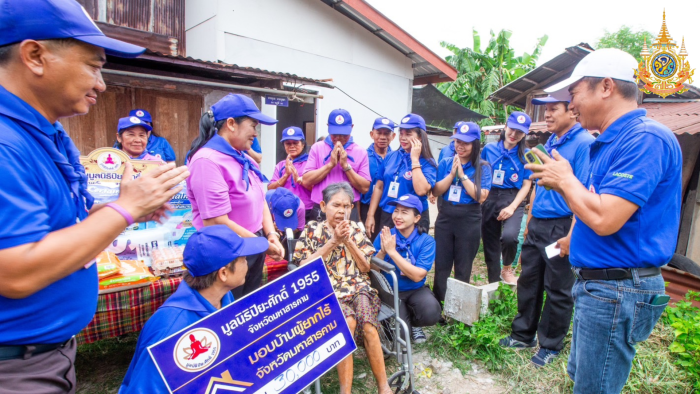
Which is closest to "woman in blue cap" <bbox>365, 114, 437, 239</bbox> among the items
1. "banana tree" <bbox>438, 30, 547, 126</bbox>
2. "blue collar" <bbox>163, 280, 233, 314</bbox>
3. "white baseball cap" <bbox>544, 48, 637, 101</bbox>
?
"white baseball cap" <bbox>544, 48, 637, 101</bbox>

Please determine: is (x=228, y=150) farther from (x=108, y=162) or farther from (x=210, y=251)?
(x=108, y=162)

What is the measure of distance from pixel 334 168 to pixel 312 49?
5101 mm

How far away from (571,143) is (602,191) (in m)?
1.54

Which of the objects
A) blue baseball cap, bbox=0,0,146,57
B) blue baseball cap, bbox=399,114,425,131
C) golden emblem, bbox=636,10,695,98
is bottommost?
blue baseball cap, bbox=0,0,146,57

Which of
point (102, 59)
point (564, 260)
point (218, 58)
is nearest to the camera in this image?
point (102, 59)

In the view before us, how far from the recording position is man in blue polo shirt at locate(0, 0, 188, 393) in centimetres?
103

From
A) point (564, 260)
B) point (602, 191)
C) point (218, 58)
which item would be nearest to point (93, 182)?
point (602, 191)

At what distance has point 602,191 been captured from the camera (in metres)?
1.82

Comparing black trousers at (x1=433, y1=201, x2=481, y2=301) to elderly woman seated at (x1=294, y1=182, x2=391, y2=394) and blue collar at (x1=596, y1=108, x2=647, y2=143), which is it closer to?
elderly woman seated at (x1=294, y1=182, x2=391, y2=394)

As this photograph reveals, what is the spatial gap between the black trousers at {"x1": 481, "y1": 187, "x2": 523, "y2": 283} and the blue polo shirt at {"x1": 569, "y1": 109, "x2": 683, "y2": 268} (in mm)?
2852

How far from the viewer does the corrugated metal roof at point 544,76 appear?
8031 millimetres

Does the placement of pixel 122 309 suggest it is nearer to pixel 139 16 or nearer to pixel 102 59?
pixel 102 59

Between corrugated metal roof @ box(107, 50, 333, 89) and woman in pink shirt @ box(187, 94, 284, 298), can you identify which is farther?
corrugated metal roof @ box(107, 50, 333, 89)

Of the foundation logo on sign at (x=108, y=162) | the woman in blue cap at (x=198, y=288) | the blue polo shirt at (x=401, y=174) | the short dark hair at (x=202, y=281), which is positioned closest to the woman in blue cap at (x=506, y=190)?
the blue polo shirt at (x=401, y=174)
